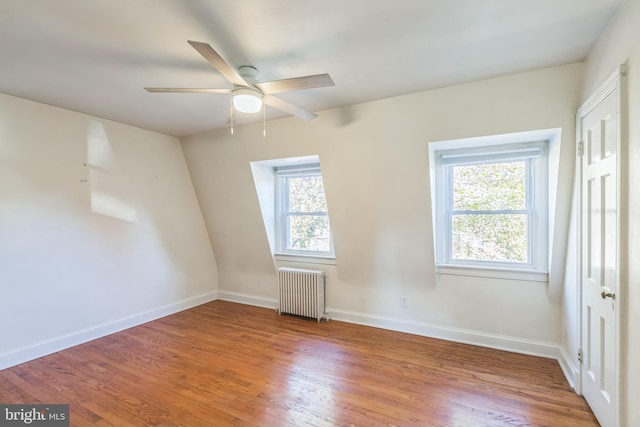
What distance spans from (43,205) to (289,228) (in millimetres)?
2773

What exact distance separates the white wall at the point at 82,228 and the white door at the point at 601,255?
451cm

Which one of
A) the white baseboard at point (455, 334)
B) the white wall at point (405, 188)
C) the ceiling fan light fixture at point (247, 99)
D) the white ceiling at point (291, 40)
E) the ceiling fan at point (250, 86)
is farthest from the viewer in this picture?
the white baseboard at point (455, 334)

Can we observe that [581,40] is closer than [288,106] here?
Yes

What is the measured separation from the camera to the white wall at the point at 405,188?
2.50 m

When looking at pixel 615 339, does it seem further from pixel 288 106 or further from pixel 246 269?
pixel 246 269

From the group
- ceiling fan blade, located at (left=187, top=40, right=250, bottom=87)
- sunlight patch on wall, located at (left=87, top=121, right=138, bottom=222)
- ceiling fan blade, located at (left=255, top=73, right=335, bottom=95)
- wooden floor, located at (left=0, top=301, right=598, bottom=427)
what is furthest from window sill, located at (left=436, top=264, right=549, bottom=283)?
sunlight patch on wall, located at (left=87, top=121, right=138, bottom=222)

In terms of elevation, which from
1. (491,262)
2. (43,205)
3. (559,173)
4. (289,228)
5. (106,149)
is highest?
(106,149)

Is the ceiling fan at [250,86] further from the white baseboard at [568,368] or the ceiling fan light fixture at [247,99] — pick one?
the white baseboard at [568,368]

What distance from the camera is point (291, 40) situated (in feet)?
6.28

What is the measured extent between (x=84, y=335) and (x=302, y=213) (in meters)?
2.88

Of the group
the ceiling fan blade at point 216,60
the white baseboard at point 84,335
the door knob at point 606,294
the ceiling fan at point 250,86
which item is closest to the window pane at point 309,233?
the white baseboard at point 84,335

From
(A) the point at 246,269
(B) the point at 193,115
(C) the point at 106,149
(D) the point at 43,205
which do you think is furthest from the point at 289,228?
(D) the point at 43,205

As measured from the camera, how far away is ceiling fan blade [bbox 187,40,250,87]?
151 centimetres

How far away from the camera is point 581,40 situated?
6.40 ft
